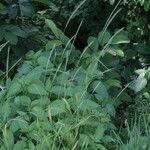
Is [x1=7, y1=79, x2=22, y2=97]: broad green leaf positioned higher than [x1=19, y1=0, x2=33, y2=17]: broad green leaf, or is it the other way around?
[x1=19, y1=0, x2=33, y2=17]: broad green leaf

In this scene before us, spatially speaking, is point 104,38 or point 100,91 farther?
point 104,38

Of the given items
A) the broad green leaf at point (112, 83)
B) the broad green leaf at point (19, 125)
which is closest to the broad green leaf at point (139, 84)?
the broad green leaf at point (112, 83)

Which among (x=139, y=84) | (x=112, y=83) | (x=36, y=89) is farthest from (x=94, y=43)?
(x=36, y=89)

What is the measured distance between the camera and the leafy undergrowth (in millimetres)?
2365

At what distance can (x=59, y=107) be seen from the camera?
96.2 inches

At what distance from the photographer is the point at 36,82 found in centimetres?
255

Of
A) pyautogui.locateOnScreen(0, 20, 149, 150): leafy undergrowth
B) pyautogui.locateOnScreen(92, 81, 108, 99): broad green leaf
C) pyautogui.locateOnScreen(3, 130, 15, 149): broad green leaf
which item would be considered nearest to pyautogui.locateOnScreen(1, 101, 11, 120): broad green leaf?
pyautogui.locateOnScreen(0, 20, 149, 150): leafy undergrowth

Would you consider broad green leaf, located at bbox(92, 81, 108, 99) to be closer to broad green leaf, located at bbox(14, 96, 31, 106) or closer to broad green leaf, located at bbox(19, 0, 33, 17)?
broad green leaf, located at bbox(14, 96, 31, 106)

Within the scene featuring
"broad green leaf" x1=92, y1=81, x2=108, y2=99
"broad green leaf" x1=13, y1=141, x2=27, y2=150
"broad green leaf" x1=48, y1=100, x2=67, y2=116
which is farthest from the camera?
"broad green leaf" x1=92, y1=81, x2=108, y2=99

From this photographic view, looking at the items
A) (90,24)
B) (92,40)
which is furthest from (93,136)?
(90,24)

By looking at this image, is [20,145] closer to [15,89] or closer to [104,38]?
[15,89]

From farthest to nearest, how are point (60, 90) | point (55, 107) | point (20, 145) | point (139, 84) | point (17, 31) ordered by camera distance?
point (17, 31)
point (139, 84)
point (60, 90)
point (55, 107)
point (20, 145)

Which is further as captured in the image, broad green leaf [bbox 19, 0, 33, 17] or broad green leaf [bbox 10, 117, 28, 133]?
broad green leaf [bbox 19, 0, 33, 17]

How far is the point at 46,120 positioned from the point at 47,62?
0.97ft
